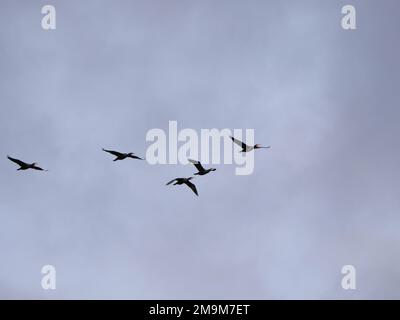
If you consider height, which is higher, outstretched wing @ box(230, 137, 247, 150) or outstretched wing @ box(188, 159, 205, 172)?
outstretched wing @ box(230, 137, 247, 150)

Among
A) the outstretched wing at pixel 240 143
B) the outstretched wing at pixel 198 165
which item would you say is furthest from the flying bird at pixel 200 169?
the outstretched wing at pixel 240 143

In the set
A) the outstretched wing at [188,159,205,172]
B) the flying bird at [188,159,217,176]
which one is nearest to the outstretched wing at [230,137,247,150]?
the flying bird at [188,159,217,176]

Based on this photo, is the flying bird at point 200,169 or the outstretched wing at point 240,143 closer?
the outstretched wing at point 240,143

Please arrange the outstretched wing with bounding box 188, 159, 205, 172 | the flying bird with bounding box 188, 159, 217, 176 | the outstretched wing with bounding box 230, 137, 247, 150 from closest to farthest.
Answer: the outstretched wing with bounding box 230, 137, 247, 150
the flying bird with bounding box 188, 159, 217, 176
the outstretched wing with bounding box 188, 159, 205, 172

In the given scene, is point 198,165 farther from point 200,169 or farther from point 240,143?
point 240,143

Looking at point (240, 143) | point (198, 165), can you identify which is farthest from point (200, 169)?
point (240, 143)

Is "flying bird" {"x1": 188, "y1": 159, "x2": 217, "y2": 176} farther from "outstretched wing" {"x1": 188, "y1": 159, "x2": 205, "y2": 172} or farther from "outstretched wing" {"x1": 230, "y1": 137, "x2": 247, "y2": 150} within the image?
"outstretched wing" {"x1": 230, "y1": 137, "x2": 247, "y2": 150}

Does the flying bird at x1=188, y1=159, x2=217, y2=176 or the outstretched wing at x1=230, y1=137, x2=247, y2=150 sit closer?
the outstretched wing at x1=230, y1=137, x2=247, y2=150

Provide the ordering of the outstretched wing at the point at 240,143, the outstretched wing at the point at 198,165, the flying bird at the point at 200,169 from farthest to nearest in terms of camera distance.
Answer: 1. the outstretched wing at the point at 198,165
2. the flying bird at the point at 200,169
3. the outstretched wing at the point at 240,143

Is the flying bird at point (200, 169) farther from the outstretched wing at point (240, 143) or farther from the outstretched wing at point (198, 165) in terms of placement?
the outstretched wing at point (240, 143)

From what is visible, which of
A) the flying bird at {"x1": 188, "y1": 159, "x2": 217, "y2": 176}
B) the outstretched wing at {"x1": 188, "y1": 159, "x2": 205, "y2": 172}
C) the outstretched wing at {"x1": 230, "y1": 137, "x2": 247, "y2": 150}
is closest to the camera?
the outstretched wing at {"x1": 230, "y1": 137, "x2": 247, "y2": 150}

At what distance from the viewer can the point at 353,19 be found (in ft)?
310
